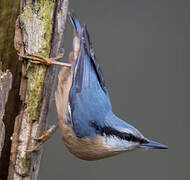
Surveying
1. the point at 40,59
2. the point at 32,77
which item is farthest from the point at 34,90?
the point at 40,59

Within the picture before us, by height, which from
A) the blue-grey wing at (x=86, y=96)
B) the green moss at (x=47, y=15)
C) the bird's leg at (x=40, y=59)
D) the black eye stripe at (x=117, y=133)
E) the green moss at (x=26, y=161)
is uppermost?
the green moss at (x=47, y=15)

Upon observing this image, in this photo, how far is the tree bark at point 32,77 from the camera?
2.52 metres

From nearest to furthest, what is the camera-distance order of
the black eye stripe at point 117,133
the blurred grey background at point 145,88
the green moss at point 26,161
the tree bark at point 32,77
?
the tree bark at point 32,77, the green moss at point 26,161, the black eye stripe at point 117,133, the blurred grey background at point 145,88

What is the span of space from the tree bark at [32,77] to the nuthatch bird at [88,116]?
0.21 m

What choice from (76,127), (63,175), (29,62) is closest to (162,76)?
(63,175)

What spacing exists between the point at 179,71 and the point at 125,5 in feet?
3.09

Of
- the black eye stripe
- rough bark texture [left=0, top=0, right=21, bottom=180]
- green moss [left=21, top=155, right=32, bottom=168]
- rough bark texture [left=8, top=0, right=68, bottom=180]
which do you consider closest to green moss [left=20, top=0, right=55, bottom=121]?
rough bark texture [left=8, top=0, right=68, bottom=180]

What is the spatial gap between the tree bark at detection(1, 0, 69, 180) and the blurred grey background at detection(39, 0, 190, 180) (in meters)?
1.23

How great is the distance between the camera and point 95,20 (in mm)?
4191

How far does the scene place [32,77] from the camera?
2.59 m

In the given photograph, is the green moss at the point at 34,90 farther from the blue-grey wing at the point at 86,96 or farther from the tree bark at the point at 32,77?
the blue-grey wing at the point at 86,96

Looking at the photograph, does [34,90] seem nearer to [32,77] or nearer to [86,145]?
[32,77]

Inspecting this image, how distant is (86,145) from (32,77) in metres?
0.65

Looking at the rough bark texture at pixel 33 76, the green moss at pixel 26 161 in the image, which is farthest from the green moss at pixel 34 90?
the green moss at pixel 26 161
